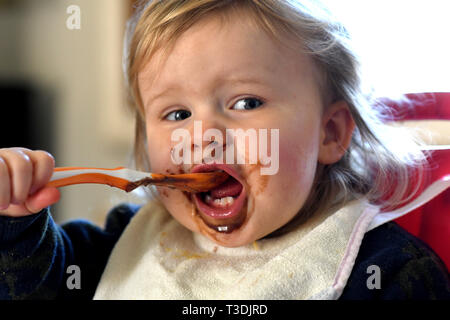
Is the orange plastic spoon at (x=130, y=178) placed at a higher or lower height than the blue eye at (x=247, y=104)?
lower

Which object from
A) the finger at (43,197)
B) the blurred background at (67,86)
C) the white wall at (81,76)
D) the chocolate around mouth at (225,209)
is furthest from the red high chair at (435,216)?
the white wall at (81,76)

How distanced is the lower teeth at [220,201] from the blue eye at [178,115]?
0.45 feet

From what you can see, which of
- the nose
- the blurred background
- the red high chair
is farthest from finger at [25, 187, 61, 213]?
the blurred background

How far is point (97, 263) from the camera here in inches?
36.8

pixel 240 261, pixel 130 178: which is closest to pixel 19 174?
pixel 130 178

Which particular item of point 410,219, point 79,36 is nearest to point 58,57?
point 79,36

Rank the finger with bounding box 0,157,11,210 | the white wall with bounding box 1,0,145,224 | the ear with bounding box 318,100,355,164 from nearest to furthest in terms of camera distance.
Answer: the finger with bounding box 0,157,11,210 < the ear with bounding box 318,100,355,164 < the white wall with bounding box 1,0,145,224

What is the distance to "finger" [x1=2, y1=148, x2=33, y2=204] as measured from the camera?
0.60 meters

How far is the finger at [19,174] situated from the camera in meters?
0.60

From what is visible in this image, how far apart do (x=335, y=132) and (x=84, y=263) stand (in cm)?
52

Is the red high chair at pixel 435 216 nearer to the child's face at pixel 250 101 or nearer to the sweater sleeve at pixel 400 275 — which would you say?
the sweater sleeve at pixel 400 275

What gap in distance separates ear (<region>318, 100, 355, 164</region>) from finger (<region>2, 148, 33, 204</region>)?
47 centimetres

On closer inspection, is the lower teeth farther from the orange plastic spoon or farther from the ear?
the ear

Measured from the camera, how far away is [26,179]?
0.61 metres
